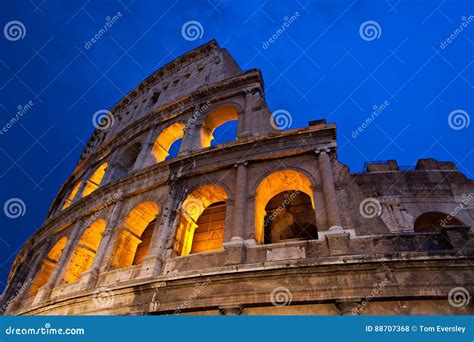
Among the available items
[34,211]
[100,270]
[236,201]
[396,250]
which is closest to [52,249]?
[100,270]

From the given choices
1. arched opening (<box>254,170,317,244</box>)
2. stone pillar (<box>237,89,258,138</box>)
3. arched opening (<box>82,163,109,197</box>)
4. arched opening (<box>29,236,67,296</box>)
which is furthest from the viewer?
arched opening (<box>82,163,109,197</box>)

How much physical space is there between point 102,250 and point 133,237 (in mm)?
991

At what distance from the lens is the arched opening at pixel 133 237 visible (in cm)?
970

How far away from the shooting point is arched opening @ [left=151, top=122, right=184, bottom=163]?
1311 cm

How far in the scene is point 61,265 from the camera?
10.5m

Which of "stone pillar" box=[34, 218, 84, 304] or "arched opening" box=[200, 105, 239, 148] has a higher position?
"arched opening" box=[200, 105, 239, 148]

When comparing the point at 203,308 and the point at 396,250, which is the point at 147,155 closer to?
the point at 203,308

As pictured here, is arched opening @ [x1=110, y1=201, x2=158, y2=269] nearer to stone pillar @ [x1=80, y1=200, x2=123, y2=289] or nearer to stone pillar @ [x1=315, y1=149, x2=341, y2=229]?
stone pillar @ [x1=80, y1=200, x2=123, y2=289]

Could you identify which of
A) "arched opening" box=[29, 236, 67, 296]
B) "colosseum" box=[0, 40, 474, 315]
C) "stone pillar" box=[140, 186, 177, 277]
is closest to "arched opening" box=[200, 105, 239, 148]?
"colosseum" box=[0, 40, 474, 315]

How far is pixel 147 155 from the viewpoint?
12633 mm

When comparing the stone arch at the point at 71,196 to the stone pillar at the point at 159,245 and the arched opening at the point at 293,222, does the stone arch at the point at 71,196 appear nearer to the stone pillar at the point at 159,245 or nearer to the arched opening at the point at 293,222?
the stone pillar at the point at 159,245

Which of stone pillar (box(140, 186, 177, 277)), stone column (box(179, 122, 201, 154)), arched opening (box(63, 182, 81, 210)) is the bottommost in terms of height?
stone pillar (box(140, 186, 177, 277))

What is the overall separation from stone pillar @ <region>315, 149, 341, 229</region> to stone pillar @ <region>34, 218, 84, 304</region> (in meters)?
8.72

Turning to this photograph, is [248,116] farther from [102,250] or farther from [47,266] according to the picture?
[47,266]
